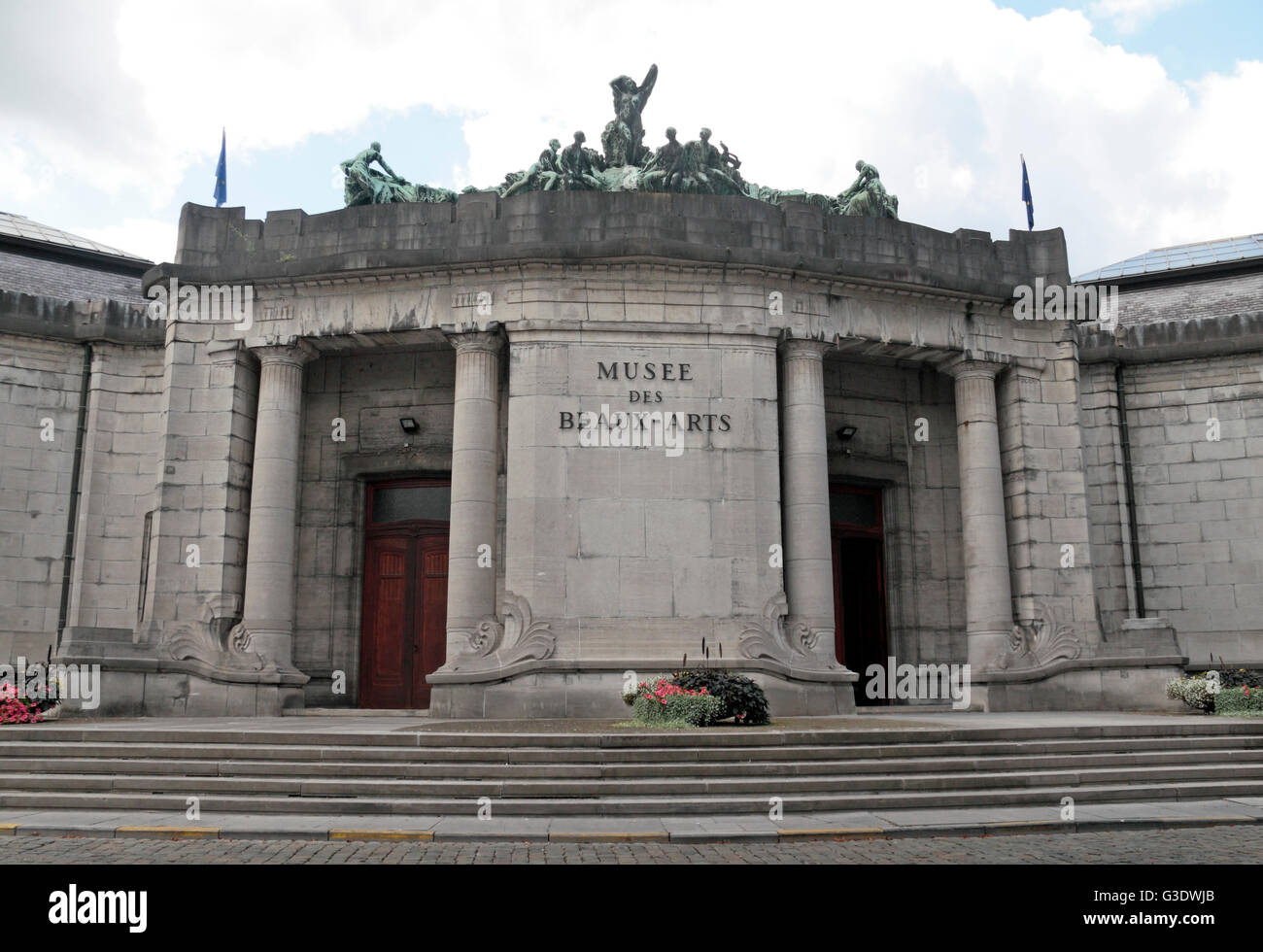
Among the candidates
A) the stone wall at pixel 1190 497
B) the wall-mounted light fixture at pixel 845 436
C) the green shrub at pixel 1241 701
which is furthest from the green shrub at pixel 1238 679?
the wall-mounted light fixture at pixel 845 436

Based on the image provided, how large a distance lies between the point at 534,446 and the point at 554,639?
3.98 meters

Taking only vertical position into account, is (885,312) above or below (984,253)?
below

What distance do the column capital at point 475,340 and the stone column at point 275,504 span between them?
3.59 metres

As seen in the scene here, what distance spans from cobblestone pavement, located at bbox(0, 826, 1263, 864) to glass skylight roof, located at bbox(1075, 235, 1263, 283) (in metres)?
23.2

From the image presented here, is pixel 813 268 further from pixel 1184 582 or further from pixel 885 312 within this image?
pixel 1184 582

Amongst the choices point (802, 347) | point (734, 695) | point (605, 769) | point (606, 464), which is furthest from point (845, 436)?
point (605, 769)

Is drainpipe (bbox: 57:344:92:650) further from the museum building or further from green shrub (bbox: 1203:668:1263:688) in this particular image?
green shrub (bbox: 1203:668:1263:688)

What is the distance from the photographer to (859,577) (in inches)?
1056

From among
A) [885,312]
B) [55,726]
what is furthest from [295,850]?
[885,312]

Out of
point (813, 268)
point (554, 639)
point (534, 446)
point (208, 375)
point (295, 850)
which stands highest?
point (813, 268)

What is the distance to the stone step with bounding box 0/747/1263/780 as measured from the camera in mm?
14375

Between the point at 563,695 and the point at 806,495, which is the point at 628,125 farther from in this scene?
the point at 563,695

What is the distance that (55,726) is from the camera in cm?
1712

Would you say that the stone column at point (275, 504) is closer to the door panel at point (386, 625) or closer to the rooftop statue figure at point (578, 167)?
the door panel at point (386, 625)
